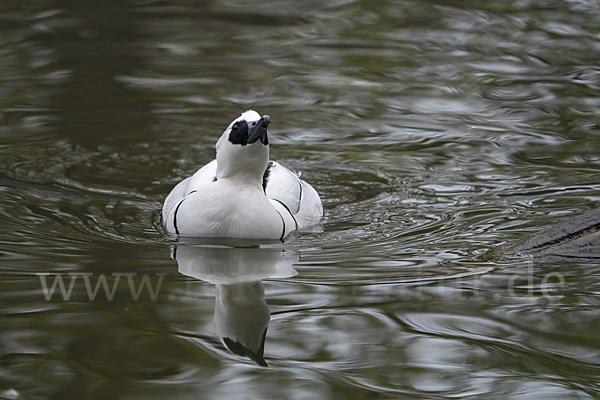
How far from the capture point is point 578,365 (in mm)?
4266

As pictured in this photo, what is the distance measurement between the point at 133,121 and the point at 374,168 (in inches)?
120

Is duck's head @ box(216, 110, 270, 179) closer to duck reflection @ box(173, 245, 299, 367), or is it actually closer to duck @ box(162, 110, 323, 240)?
duck @ box(162, 110, 323, 240)

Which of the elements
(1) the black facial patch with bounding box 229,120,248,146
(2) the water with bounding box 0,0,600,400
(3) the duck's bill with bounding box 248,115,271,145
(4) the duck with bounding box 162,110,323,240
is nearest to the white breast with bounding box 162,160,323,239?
(4) the duck with bounding box 162,110,323,240

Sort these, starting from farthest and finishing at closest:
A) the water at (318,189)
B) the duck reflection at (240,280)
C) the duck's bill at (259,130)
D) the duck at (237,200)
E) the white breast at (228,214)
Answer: the white breast at (228,214)
the duck at (237,200)
the duck's bill at (259,130)
the duck reflection at (240,280)
the water at (318,189)

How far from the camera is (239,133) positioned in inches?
250

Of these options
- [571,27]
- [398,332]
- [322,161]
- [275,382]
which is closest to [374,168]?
[322,161]

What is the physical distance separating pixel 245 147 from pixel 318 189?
2015mm

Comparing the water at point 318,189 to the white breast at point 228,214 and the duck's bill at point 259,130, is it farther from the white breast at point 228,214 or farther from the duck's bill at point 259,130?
the duck's bill at point 259,130

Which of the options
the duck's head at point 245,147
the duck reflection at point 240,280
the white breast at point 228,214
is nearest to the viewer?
the duck reflection at point 240,280

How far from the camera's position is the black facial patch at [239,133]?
249 inches

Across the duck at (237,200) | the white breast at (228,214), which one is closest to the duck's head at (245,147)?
the duck at (237,200)

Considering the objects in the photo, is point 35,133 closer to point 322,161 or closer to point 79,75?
point 79,75

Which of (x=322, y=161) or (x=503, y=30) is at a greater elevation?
(x=503, y=30)

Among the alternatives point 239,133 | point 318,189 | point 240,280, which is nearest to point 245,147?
point 239,133
